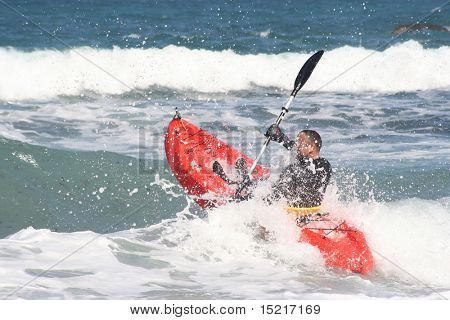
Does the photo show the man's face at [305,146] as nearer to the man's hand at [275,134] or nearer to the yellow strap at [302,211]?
the yellow strap at [302,211]

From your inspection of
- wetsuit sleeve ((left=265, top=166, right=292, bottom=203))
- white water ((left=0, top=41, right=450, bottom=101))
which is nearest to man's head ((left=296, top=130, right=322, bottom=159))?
wetsuit sleeve ((left=265, top=166, right=292, bottom=203))

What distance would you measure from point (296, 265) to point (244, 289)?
756 millimetres

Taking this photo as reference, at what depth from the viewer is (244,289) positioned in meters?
5.13

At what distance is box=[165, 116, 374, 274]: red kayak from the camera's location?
5699mm

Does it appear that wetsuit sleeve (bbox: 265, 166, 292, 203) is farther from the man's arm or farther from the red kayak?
the man's arm

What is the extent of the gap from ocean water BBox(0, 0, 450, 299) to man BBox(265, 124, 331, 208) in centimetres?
18

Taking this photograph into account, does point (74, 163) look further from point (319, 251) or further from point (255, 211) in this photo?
point (319, 251)

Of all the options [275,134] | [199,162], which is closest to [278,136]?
[275,134]

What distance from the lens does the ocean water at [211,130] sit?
5.52m

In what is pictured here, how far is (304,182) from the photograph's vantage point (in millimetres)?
5836

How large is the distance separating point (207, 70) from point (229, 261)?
1172 cm

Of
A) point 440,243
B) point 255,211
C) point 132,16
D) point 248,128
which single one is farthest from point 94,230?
point 132,16

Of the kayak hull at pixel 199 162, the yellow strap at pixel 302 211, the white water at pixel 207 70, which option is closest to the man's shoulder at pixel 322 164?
the yellow strap at pixel 302 211

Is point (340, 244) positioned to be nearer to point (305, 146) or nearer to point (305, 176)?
point (305, 176)
